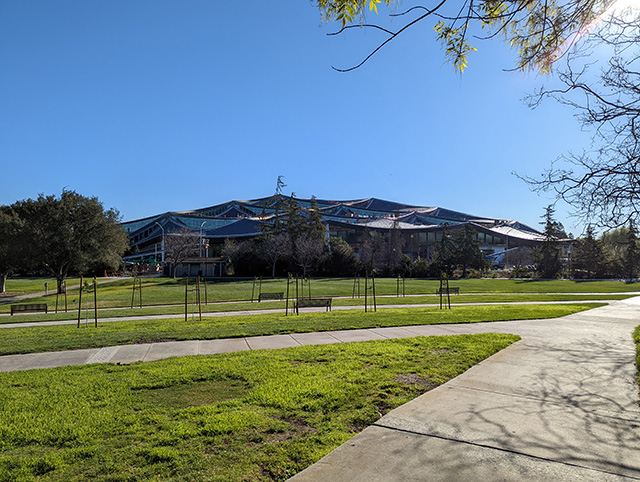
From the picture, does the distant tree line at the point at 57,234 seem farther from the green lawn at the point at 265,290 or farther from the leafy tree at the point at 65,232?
the green lawn at the point at 265,290

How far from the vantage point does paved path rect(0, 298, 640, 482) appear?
2.90 m

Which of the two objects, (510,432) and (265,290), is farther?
(265,290)

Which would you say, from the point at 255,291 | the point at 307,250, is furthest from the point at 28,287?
the point at 307,250

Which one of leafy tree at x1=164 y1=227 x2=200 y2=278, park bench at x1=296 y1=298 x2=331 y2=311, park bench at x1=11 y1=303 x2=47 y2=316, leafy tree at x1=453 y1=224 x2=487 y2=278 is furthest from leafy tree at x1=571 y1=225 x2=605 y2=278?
park bench at x1=11 y1=303 x2=47 y2=316

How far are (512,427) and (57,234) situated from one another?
39.0 metres

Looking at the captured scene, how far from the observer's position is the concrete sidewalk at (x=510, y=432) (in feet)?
→ 9.48

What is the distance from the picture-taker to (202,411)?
4172 millimetres

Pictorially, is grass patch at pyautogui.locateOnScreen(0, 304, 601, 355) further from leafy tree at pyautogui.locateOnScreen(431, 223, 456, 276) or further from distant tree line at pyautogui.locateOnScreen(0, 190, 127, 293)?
leafy tree at pyautogui.locateOnScreen(431, 223, 456, 276)

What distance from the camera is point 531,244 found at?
92062 millimetres

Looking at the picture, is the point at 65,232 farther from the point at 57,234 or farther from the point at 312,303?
the point at 312,303

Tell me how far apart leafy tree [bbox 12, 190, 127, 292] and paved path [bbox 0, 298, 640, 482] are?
3188 cm

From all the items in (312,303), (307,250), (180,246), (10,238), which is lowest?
(312,303)

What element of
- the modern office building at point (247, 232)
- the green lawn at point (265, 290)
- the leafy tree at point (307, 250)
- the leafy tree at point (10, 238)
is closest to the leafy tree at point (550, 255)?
the modern office building at point (247, 232)

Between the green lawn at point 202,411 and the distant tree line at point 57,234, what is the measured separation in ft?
110
